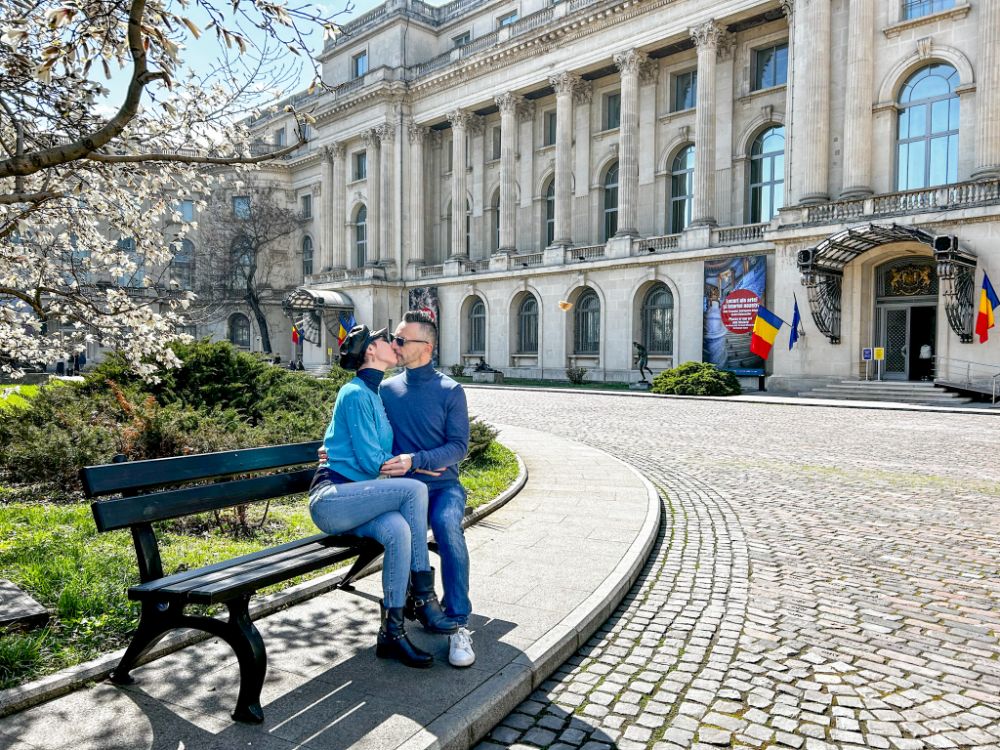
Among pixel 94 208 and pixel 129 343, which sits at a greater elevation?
pixel 94 208

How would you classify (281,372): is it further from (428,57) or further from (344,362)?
(428,57)

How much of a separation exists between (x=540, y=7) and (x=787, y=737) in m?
48.1

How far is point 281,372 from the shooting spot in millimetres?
12977

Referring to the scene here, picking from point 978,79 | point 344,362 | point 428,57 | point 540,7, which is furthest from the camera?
point 428,57

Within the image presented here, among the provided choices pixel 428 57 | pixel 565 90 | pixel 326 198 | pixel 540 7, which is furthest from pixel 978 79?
pixel 326 198

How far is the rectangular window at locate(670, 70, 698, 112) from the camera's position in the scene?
125 ft

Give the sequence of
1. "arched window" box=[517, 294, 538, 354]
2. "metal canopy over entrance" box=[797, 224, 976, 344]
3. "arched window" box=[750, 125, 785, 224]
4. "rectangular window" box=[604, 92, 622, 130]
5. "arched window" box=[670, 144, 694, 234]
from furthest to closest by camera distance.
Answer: "arched window" box=[517, 294, 538, 354] < "rectangular window" box=[604, 92, 622, 130] < "arched window" box=[670, 144, 694, 234] < "arched window" box=[750, 125, 785, 224] < "metal canopy over entrance" box=[797, 224, 976, 344]

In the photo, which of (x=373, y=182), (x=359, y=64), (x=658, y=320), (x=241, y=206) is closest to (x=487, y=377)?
(x=658, y=320)

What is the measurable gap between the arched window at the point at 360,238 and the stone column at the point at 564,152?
1980cm

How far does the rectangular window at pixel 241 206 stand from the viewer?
5951 cm

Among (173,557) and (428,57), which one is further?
(428,57)

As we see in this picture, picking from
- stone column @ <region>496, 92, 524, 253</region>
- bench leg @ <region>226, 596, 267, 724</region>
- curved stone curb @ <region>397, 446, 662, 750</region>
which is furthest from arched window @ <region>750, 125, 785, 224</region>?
bench leg @ <region>226, 596, 267, 724</region>

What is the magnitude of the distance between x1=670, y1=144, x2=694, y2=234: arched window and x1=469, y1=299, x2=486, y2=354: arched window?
556 inches

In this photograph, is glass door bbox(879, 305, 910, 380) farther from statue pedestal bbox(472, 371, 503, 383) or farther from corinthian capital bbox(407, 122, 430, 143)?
corinthian capital bbox(407, 122, 430, 143)
